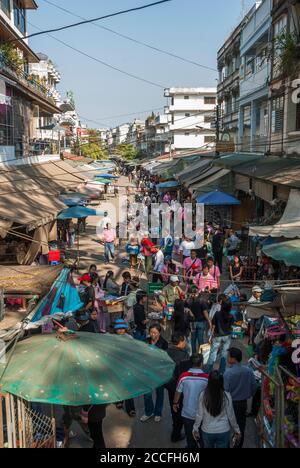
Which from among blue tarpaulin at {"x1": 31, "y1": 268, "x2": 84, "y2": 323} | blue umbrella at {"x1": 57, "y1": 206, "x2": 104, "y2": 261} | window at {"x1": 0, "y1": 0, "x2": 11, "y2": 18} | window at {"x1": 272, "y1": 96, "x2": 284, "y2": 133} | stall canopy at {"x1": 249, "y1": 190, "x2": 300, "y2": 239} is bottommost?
blue tarpaulin at {"x1": 31, "y1": 268, "x2": 84, "y2": 323}

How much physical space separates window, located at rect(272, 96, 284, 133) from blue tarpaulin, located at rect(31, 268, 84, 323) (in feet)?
41.4

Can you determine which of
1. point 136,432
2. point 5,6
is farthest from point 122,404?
point 5,6

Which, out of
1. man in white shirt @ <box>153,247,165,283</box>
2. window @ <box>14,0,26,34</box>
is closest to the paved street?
man in white shirt @ <box>153,247,165,283</box>

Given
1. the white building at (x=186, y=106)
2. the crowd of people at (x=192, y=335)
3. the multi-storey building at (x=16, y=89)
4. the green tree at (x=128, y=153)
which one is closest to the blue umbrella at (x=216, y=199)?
the crowd of people at (x=192, y=335)

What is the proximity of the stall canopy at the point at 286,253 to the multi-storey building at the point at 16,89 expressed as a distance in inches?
388

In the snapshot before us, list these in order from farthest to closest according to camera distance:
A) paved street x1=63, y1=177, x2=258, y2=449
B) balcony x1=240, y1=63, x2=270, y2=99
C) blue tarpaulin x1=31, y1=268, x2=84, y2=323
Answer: balcony x1=240, y1=63, x2=270, y2=99 → blue tarpaulin x1=31, y1=268, x2=84, y2=323 → paved street x1=63, y1=177, x2=258, y2=449

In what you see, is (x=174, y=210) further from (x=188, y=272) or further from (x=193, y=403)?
(x=193, y=403)

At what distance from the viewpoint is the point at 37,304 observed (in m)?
6.53

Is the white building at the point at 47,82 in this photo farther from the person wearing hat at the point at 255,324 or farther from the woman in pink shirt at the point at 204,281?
the person wearing hat at the point at 255,324

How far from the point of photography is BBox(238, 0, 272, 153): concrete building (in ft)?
68.3

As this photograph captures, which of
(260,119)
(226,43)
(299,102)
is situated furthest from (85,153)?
(299,102)

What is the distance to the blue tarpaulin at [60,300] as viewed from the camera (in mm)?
6746

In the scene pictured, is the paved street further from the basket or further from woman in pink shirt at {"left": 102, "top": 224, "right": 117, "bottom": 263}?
woman in pink shirt at {"left": 102, "top": 224, "right": 117, "bottom": 263}

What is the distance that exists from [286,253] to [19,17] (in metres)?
23.3
